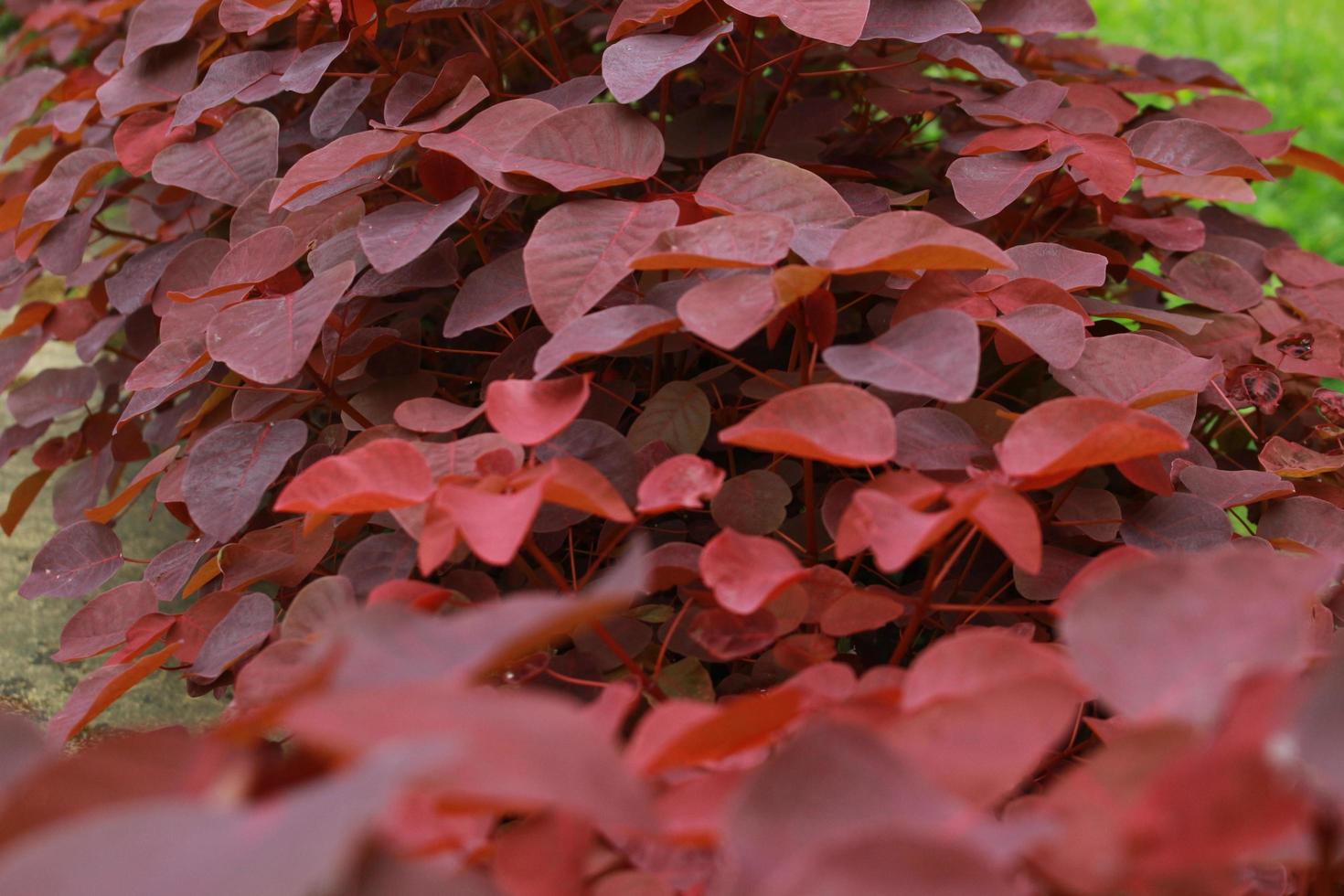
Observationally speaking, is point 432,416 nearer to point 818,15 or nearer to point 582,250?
point 582,250

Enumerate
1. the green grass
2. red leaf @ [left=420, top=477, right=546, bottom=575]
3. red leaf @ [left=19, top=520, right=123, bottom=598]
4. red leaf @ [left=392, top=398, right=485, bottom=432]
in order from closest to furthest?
red leaf @ [left=420, top=477, right=546, bottom=575] → red leaf @ [left=392, top=398, right=485, bottom=432] → red leaf @ [left=19, top=520, right=123, bottom=598] → the green grass

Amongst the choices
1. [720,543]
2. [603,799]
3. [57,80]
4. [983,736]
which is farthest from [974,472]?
[57,80]

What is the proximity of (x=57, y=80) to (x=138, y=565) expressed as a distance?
2.15ft

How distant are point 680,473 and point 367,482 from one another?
18cm

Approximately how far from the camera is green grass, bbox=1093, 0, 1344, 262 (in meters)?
3.42

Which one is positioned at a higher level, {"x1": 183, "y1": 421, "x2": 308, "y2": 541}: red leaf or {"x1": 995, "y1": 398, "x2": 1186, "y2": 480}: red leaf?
A: {"x1": 995, "y1": 398, "x2": 1186, "y2": 480}: red leaf

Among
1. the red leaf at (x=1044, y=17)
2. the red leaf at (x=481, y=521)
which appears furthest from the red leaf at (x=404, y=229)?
the red leaf at (x=1044, y=17)

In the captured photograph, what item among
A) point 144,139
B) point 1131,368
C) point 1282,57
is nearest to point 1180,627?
point 1131,368

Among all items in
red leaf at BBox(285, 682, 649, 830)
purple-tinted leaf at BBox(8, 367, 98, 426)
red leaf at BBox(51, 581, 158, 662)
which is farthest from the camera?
purple-tinted leaf at BBox(8, 367, 98, 426)

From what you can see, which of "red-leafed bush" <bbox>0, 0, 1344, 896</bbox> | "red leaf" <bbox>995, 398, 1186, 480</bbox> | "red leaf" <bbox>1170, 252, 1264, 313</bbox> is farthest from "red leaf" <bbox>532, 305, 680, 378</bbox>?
"red leaf" <bbox>1170, 252, 1264, 313</bbox>

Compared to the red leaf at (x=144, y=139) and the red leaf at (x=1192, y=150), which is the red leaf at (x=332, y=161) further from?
the red leaf at (x=1192, y=150)

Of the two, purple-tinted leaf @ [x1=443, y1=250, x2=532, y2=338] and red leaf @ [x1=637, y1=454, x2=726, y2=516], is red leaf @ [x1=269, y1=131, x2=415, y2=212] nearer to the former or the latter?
purple-tinted leaf @ [x1=443, y1=250, x2=532, y2=338]

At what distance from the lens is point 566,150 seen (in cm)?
87

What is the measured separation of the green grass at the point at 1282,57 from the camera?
3420mm
